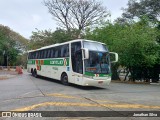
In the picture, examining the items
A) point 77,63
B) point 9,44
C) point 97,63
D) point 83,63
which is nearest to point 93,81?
point 97,63

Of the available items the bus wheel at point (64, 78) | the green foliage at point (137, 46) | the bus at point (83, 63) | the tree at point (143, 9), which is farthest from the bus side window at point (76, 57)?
the tree at point (143, 9)

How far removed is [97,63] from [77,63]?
145cm

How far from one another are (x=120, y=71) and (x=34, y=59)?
32.6 ft

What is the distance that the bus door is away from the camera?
17594 millimetres

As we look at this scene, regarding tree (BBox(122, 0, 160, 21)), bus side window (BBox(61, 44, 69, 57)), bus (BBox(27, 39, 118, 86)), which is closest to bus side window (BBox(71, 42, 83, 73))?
bus (BBox(27, 39, 118, 86))

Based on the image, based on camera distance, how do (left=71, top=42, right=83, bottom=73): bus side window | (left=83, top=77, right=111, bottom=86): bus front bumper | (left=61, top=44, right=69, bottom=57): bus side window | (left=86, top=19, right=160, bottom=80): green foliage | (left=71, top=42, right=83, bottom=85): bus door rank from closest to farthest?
(left=83, top=77, right=111, bottom=86): bus front bumper → (left=71, top=42, right=83, bottom=85): bus door → (left=71, top=42, right=83, bottom=73): bus side window → (left=61, top=44, right=69, bottom=57): bus side window → (left=86, top=19, right=160, bottom=80): green foliage

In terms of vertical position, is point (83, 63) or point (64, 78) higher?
point (83, 63)

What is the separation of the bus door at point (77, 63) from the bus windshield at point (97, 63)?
1.85 ft

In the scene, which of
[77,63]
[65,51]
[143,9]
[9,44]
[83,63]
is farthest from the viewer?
[9,44]

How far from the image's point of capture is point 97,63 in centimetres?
1745

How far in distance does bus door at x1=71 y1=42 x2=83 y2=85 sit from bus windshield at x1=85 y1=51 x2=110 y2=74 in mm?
563

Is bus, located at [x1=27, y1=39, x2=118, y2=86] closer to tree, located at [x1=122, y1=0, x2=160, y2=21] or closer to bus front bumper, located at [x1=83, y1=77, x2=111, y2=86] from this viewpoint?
bus front bumper, located at [x1=83, y1=77, x2=111, y2=86]

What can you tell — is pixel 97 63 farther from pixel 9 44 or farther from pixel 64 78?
pixel 9 44

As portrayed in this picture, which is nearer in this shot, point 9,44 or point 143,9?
point 143,9
